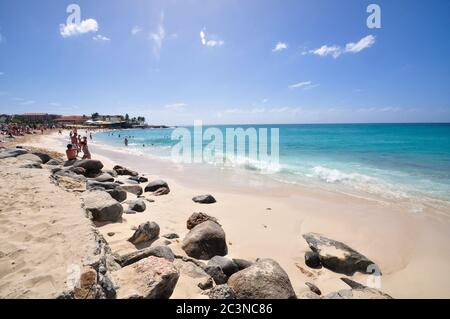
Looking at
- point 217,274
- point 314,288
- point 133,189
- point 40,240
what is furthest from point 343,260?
point 133,189

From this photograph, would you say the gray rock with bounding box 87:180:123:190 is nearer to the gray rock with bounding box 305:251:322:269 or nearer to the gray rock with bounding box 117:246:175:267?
the gray rock with bounding box 117:246:175:267

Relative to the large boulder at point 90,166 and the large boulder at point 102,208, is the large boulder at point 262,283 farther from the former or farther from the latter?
the large boulder at point 90,166

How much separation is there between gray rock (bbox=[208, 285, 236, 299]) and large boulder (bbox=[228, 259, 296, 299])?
23cm

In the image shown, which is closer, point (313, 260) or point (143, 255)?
point (143, 255)

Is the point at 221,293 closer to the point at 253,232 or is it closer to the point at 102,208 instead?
the point at 253,232

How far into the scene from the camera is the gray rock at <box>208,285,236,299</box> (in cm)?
307

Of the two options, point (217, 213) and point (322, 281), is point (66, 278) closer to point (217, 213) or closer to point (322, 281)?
point (322, 281)

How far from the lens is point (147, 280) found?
2844mm

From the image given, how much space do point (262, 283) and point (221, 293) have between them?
0.61 meters

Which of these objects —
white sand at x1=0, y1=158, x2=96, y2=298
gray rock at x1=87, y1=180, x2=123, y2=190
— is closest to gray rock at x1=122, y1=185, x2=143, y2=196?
gray rock at x1=87, y1=180, x2=123, y2=190

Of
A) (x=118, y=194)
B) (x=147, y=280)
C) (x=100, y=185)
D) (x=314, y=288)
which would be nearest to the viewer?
(x=147, y=280)

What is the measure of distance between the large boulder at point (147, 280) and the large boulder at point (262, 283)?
93cm

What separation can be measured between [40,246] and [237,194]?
689cm
